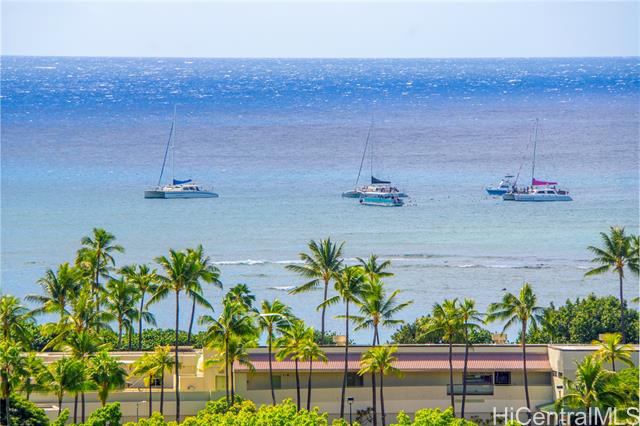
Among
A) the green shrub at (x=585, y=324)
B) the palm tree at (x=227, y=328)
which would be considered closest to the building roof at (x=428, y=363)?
the palm tree at (x=227, y=328)

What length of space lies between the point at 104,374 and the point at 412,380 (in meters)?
18.4

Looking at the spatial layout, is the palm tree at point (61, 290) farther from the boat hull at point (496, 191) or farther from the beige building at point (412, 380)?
the boat hull at point (496, 191)

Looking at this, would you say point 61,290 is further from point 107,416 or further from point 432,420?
point 432,420

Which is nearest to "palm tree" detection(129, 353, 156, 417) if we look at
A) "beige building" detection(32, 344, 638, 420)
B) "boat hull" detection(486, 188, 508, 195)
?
"beige building" detection(32, 344, 638, 420)

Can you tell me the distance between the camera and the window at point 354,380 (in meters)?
85.4

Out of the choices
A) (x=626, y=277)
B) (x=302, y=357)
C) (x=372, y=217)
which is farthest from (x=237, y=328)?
(x=372, y=217)

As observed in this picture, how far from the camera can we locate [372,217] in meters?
175

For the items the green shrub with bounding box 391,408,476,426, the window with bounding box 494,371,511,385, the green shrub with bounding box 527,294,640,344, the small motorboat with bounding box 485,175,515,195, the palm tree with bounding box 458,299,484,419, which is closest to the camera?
the green shrub with bounding box 391,408,476,426

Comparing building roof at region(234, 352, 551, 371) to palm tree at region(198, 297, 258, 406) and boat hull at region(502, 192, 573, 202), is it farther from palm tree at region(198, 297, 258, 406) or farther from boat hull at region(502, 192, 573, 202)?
boat hull at region(502, 192, 573, 202)

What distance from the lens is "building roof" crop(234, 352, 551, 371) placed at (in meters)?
85.0

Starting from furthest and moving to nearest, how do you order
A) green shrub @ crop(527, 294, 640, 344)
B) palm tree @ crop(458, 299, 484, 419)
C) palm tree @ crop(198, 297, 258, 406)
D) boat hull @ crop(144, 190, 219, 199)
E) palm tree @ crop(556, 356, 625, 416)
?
1. boat hull @ crop(144, 190, 219, 199)
2. green shrub @ crop(527, 294, 640, 344)
3. palm tree @ crop(458, 299, 484, 419)
4. palm tree @ crop(198, 297, 258, 406)
5. palm tree @ crop(556, 356, 625, 416)

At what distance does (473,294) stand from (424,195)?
57.4m

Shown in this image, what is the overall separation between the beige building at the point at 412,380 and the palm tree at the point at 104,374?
7.97 m

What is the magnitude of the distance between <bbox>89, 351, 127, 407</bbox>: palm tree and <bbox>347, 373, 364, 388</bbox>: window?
14.3m
